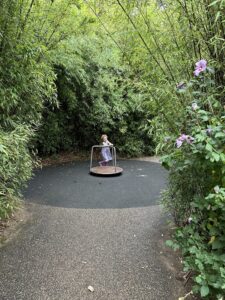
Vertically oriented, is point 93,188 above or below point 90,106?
below

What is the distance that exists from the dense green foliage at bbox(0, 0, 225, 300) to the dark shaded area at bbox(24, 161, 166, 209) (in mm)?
939

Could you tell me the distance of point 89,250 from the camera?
255 cm

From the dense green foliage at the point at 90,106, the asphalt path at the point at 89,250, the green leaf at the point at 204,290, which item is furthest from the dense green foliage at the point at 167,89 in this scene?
the dense green foliage at the point at 90,106

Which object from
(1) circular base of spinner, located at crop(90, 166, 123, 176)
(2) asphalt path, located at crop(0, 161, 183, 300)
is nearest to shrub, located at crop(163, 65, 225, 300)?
(2) asphalt path, located at crop(0, 161, 183, 300)

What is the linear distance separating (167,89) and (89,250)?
1.52 meters

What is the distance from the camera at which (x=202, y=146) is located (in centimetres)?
151

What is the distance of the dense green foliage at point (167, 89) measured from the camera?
1581 mm

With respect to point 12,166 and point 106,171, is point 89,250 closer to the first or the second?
point 12,166

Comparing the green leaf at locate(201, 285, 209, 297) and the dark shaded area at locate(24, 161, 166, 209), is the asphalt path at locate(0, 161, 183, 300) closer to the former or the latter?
the dark shaded area at locate(24, 161, 166, 209)

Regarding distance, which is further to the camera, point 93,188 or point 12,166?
point 93,188

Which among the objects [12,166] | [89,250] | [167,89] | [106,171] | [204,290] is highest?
[167,89]

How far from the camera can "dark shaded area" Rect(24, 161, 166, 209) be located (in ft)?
12.8

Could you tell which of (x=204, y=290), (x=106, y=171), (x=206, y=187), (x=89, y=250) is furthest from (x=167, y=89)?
(x=106, y=171)

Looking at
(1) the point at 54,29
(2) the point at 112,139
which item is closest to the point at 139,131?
(2) the point at 112,139
